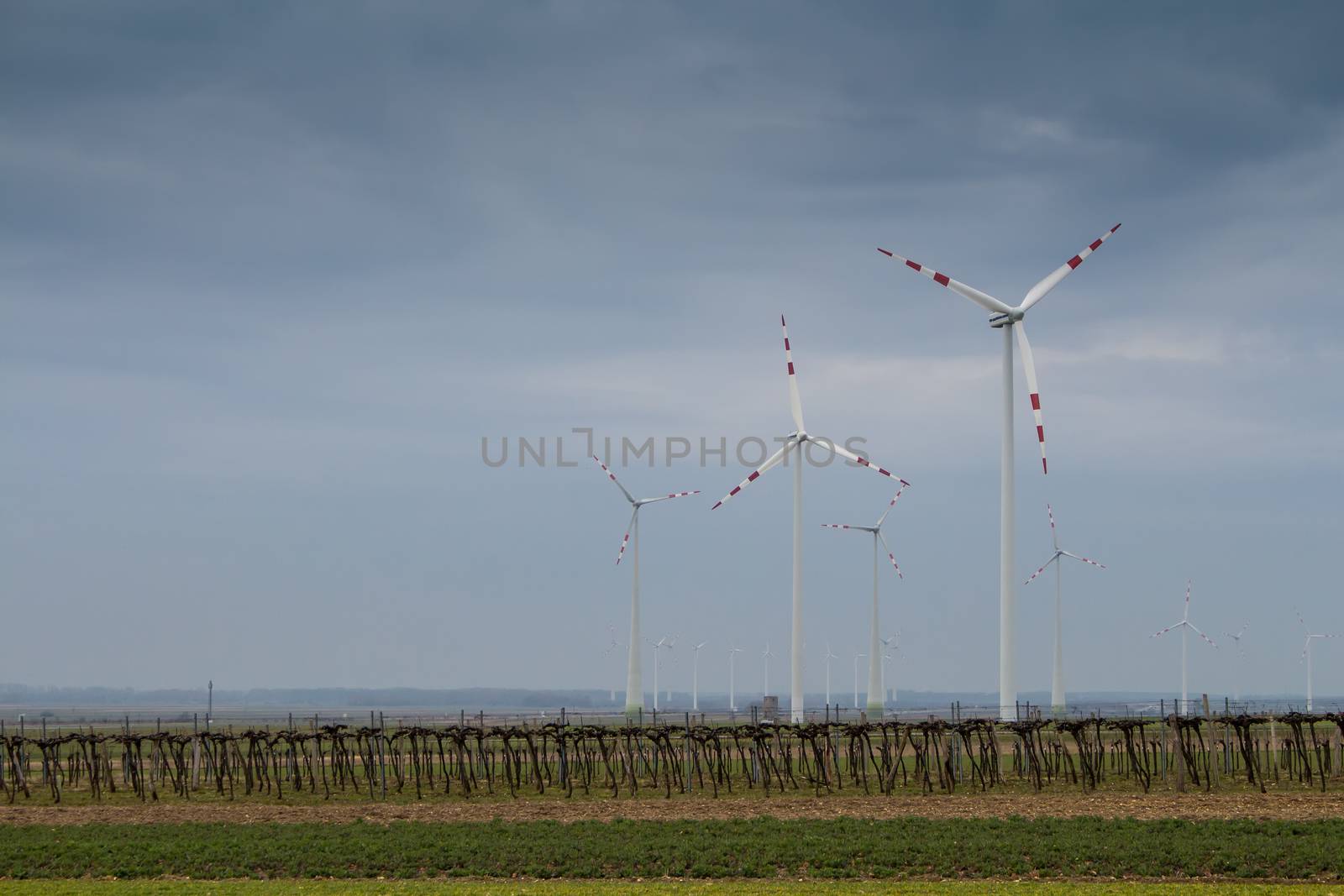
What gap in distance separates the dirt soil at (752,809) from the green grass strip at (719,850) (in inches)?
102

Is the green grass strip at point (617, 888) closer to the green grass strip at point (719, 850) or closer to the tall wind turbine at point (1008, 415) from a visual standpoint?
the green grass strip at point (719, 850)

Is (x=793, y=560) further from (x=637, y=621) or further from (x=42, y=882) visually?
(x=42, y=882)

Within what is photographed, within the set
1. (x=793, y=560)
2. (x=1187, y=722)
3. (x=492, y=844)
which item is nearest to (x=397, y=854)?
(x=492, y=844)

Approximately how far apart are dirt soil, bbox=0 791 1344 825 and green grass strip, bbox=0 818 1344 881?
2.59 m

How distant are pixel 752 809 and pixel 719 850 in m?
8.99

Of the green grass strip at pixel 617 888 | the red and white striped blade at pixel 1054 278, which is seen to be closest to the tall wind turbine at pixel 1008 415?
the red and white striped blade at pixel 1054 278

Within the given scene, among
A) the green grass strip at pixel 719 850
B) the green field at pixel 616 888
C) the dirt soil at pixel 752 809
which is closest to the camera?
the green field at pixel 616 888

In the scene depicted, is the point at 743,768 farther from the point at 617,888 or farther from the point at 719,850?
the point at 617,888

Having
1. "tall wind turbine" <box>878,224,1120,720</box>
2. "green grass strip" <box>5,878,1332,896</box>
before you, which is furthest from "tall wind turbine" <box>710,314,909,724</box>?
"green grass strip" <box>5,878,1332,896</box>

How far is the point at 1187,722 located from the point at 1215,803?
23.9 feet

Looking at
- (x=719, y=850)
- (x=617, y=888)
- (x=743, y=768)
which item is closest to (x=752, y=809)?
(x=719, y=850)

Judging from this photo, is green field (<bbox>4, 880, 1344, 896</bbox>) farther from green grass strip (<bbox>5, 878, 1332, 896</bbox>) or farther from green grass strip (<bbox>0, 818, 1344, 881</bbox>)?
green grass strip (<bbox>0, 818, 1344, 881</bbox>)

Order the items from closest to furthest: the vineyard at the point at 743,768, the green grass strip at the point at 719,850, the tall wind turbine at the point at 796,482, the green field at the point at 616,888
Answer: the green field at the point at 616,888 → the green grass strip at the point at 719,850 → the vineyard at the point at 743,768 → the tall wind turbine at the point at 796,482

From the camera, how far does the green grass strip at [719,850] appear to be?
28672 mm
